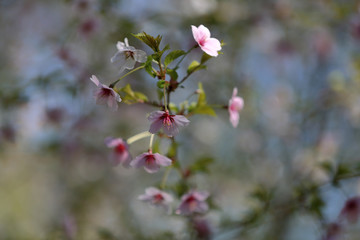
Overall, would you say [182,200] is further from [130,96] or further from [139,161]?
[130,96]

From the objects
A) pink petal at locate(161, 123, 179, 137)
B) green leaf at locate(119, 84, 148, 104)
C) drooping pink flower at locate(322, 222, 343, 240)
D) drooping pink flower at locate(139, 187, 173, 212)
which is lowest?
drooping pink flower at locate(322, 222, 343, 240)

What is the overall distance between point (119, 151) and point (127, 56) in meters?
0.40

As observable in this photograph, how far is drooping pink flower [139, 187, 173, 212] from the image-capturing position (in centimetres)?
135

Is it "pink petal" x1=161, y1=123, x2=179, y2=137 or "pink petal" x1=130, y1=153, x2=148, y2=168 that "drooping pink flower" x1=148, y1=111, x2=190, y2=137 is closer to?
"pink petal" x1=161, y1=123, x2=179, y2=137

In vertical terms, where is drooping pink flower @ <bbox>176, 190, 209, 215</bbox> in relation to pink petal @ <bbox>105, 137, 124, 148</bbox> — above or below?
below

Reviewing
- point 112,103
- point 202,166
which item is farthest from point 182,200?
point 112,103

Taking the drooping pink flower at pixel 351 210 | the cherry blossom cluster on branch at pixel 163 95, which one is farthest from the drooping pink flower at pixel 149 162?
the drooping pink flower at pixel 351 210

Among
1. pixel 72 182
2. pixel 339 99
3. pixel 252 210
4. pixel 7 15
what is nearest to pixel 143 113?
pixel 72 182

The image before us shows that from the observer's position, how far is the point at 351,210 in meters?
1.74

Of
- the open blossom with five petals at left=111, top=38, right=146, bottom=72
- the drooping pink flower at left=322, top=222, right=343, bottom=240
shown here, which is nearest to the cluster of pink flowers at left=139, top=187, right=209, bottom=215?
the open blossom with five petals at left=111, top=38, right=146, bottom=72

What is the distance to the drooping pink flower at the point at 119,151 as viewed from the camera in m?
1.27

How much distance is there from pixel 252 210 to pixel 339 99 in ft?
6.79

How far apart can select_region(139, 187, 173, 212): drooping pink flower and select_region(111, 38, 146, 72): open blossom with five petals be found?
0.52 metres

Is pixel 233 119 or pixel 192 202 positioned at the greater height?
pixel 233 119
